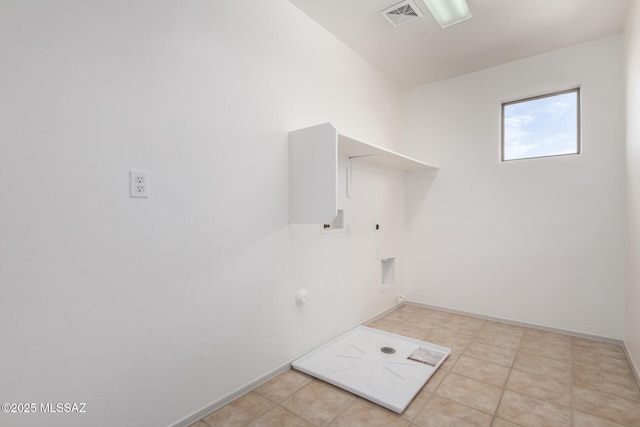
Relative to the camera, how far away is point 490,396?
1841 mm

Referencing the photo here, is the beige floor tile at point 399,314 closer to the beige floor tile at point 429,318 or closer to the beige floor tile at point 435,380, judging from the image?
the beige floor tile at point 429,318

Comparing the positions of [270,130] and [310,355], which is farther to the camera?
[310,355]

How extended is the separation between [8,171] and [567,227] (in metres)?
3.79

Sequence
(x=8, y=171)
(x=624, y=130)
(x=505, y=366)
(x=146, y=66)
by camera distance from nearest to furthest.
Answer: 1. (x=8, y=171)
2. (x=146, y=66)
3. (x=505, y=366)
4. (x=624, y=130)

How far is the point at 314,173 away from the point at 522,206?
7.42ft

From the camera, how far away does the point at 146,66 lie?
146cm

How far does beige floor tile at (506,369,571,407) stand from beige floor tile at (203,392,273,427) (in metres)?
1.51

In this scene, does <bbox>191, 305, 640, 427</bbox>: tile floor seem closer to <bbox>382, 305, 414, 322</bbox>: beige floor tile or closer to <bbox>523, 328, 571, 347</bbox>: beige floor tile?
<bbox>523, 328, 571, 347</bbox>: beige floor tile

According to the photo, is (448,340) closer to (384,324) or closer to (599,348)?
(384,324)

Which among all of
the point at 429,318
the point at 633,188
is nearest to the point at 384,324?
the point at 429,318

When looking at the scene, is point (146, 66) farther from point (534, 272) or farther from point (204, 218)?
point (534, 272)

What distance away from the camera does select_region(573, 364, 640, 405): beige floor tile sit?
1.89 meters

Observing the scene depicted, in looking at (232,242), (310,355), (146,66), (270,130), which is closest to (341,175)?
(270,130)

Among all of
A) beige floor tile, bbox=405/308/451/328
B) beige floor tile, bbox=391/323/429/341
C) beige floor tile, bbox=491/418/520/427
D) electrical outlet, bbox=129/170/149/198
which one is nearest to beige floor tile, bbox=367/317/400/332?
beige floor tile, bbox=391/323/429/341
